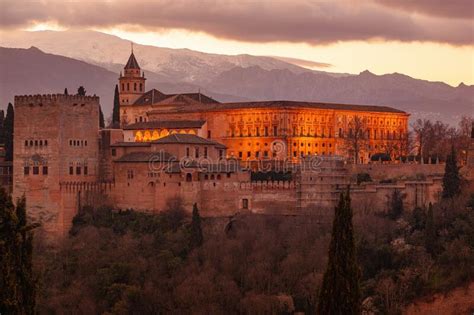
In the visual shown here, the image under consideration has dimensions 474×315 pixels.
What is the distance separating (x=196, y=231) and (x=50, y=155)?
9376 mm

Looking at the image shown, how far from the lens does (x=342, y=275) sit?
35031 mm

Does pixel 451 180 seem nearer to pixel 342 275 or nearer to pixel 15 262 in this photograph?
pixel 342 275

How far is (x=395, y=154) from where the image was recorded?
81500mm

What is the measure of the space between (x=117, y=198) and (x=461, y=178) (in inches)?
704

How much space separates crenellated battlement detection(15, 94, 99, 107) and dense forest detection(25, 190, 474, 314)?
6.57 m

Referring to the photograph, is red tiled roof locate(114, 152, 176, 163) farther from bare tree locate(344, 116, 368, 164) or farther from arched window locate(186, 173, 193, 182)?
bare tree locate(344, 116, 368, 164)

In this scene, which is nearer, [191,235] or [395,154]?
[191,235]

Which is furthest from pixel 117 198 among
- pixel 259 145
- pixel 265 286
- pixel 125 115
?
pixel 125 115

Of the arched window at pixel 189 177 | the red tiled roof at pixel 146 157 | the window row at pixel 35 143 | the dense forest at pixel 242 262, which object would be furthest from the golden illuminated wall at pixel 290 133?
the window row at pixel 35 143

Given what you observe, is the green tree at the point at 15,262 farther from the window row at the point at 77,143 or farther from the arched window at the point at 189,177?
the window row at the point at 77,143

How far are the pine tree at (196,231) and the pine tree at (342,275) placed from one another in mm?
21021

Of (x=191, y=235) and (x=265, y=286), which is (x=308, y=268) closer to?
(x=265, y=286)

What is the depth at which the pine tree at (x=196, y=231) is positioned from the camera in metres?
56.1

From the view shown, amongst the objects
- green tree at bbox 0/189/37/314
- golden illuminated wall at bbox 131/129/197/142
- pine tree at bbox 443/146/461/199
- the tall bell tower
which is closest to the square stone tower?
golden illuminated wall at bbox 131/129/197/142
